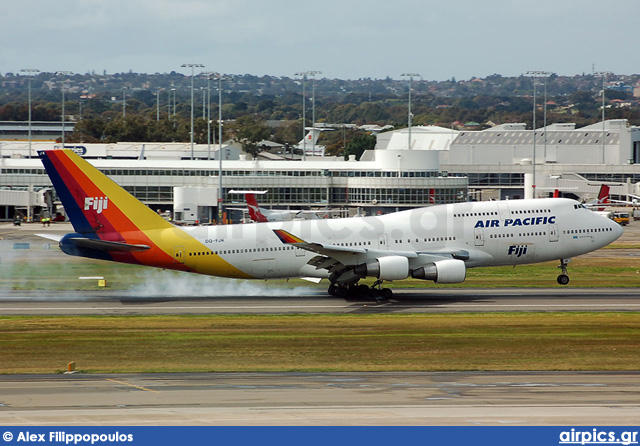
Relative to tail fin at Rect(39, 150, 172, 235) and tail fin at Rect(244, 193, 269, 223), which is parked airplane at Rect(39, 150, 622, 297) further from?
tail fin at Rect(244, 193, 269, 223)

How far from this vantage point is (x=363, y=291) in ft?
163

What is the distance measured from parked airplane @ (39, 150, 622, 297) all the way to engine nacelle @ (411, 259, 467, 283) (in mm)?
55

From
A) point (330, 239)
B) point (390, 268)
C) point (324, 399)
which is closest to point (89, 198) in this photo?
point (330, 239)

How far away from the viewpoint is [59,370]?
32.2m

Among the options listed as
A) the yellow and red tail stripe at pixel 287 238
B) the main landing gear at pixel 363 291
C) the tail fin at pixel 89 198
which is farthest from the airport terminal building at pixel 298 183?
the yellow and red tail stripe at pixel 287 238

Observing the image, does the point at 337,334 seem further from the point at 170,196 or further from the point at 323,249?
the point at 170,196

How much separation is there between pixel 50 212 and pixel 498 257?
8218 cm

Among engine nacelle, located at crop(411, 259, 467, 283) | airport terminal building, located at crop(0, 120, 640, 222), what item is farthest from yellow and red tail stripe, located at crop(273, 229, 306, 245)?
airport terminal building, located at crop(0, 120, 640, 222)

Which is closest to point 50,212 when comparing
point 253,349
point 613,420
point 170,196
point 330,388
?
point 170,196

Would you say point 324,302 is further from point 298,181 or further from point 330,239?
point 298,181

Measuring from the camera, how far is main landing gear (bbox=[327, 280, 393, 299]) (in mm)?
48875

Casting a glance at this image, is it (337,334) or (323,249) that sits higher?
(323,249)

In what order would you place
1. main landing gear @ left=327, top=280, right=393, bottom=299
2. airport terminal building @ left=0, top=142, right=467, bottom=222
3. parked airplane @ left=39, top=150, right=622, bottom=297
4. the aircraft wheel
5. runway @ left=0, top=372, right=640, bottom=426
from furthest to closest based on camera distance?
1. airport terminal building @ left=0, top=142, right=467, bottom=222
2. the aircraft wheel
3. main landing gear @ left=327, top=280, right=393, bottom=299
4. parked airplane @ left=39, top=150, right=622, bottom=297
5. runway @ left=0, top=372, right=640, bottom=426

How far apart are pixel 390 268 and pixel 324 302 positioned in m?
4.32
